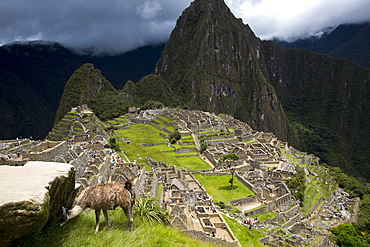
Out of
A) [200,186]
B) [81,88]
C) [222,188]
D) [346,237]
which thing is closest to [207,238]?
[200,186]

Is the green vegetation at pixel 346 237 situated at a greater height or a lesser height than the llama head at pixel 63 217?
Answer: lesser

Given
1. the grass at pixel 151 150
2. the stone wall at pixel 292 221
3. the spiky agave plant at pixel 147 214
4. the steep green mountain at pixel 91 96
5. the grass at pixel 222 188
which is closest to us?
the spiky agave plant at pixel 147 214

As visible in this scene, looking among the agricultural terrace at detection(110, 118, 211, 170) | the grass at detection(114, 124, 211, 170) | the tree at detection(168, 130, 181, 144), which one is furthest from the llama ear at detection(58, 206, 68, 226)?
the tree at detection(168, 130, 181, 144)

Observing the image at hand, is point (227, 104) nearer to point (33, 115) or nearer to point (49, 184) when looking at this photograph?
point (33, 115)

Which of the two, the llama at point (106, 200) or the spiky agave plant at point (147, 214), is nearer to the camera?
the llama at point (106, 200)

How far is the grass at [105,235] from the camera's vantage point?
6.08m

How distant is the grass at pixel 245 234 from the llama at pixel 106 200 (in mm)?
14123

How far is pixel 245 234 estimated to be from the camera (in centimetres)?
2086

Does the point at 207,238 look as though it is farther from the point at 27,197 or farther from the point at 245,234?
the point at 27,197

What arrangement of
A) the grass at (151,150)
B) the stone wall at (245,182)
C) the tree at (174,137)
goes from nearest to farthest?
the stone wall at (245,182), the grass at (151,150), the tree at (174,137)

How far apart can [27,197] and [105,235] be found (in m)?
2.71

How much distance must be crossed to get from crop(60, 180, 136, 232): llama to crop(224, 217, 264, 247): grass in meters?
14.1

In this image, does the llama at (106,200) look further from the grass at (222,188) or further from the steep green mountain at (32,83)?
the steep green mountain at (32,83)

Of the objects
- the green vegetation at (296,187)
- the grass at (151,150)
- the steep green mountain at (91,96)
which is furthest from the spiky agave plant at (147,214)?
the steep green mountain at (91,96)
